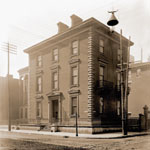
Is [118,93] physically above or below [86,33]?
below

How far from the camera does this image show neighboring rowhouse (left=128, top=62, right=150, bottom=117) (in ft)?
81.3

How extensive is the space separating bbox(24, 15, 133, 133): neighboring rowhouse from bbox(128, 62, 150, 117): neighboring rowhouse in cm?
421

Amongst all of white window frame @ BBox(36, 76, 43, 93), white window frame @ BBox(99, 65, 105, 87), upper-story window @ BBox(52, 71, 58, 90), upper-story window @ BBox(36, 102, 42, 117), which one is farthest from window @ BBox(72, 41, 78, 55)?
upper-story window @ BBox(36, 102, 42, 117)

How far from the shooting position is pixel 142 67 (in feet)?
86.5

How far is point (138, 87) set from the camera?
85.0ft

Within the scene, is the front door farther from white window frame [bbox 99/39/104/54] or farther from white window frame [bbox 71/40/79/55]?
white window frame [bbox 99/39/104/54]

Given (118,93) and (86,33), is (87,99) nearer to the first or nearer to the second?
(118,93)

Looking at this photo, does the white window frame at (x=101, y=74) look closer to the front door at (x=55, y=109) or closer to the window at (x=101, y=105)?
the window at (x=101, y=105)

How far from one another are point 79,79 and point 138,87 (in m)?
10.7

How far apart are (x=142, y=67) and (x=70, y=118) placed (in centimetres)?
1357

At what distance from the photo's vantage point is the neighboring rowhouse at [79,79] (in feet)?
61.6

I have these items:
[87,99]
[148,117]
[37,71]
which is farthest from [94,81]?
[37,71]

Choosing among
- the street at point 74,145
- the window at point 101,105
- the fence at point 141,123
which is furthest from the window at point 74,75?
the street at point 74,145

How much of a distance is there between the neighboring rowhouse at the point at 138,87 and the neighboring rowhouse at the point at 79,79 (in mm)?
4213
